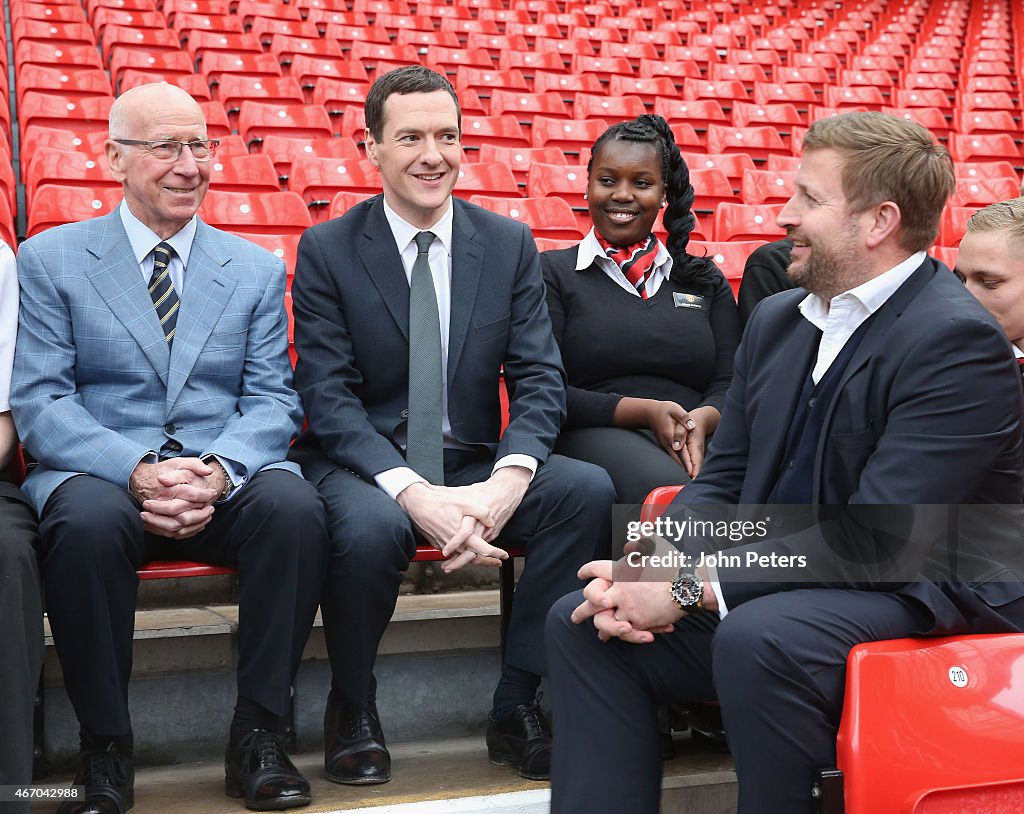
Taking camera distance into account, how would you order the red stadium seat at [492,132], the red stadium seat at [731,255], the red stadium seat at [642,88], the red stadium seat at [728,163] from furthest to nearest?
the red stadium seat at [642,88] → the red stadium seat at [492,132] → the red stadium seat at [728,163] → the red stadium seat at [731,255]

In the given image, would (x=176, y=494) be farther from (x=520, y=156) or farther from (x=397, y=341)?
(x=520, y=156)

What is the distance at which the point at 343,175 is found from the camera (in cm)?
427

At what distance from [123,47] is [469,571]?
4621 millimetres

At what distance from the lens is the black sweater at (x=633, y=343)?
2551 mm

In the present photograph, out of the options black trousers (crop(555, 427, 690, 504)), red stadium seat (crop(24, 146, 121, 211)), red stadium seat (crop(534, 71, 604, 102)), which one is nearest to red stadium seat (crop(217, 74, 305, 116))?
red stadium seat (crop(24, 146, 121, 211))

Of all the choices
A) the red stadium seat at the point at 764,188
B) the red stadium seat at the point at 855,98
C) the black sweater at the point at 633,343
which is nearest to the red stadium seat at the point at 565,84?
the red stadium seat at the point at 855,98

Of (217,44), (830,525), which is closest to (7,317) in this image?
(830,525)

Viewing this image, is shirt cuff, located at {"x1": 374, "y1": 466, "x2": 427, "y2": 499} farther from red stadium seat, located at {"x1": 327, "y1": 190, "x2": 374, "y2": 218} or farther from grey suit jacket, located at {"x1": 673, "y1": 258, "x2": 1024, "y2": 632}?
red stadium seat, located at {"x1": 327, "y1": 190, "x2": 374, "y2": 218}

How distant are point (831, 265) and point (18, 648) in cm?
132

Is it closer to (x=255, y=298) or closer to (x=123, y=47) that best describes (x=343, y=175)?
(x=255, y=298)

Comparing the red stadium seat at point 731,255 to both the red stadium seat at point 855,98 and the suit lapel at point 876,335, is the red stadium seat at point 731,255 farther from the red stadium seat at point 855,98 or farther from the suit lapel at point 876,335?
the red stadium seat at point 855,98

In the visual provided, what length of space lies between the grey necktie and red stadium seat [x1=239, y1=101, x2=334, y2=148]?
318cm

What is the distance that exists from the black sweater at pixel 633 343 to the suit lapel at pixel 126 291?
902 mm

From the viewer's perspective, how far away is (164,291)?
7.11 ft
